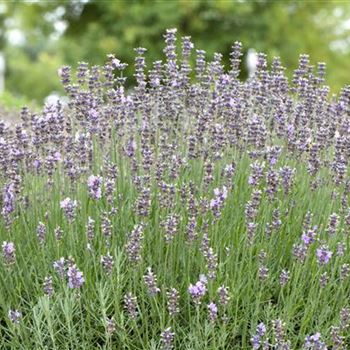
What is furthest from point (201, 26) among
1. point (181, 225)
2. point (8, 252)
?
point (8, 252)

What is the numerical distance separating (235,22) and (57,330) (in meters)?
15.3

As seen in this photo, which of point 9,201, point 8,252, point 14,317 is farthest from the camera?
point 9,201

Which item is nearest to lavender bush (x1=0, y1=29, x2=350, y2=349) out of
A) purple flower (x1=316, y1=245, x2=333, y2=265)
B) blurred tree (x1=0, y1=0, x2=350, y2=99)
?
purple flower (x1=316, y1=245, x2=333, y2=265)

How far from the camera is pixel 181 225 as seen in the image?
151 inches

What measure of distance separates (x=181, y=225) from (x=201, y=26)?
47.0 feet

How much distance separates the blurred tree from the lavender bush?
41.2 ft

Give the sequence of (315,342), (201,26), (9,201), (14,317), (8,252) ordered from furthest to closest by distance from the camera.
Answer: (201,26) → (9,201) → (8,252) → (14,317) → (315,342)

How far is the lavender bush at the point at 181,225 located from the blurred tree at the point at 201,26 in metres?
12.6

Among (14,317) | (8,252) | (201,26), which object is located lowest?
(14,317)

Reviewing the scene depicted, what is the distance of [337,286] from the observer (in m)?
3.71

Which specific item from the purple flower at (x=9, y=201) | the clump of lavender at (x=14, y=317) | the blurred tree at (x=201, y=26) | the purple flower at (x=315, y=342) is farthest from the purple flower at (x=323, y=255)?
the blurred tree at (x=201, y=26)

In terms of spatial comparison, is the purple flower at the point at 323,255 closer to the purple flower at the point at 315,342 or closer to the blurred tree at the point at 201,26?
the purple flower at the point at 315,342

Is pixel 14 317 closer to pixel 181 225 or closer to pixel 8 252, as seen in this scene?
pixel 8 252

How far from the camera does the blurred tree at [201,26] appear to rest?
17328mm
